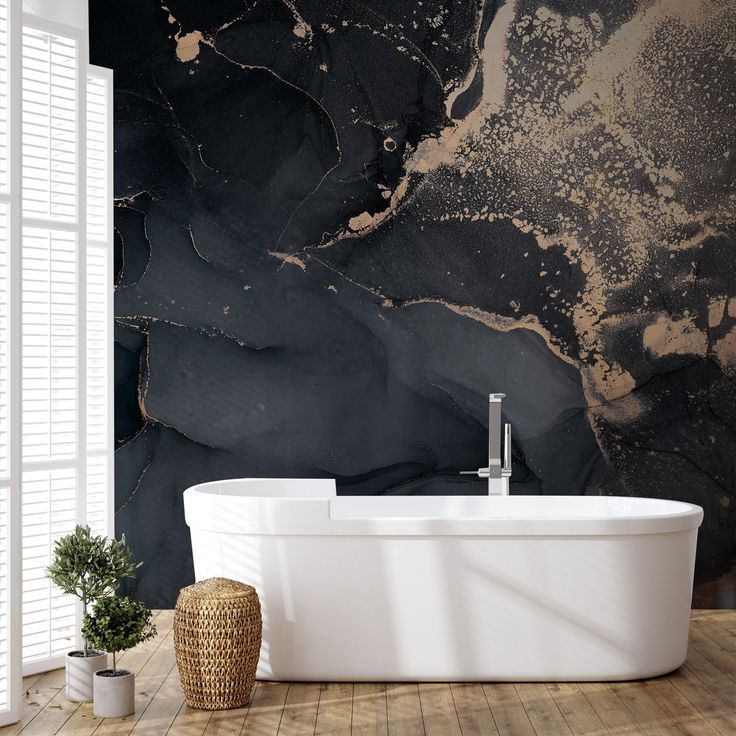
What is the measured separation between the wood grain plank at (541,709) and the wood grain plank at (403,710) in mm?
365

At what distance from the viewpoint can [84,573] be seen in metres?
3.14

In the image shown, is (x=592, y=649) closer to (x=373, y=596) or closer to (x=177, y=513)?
(x=373, y=596)

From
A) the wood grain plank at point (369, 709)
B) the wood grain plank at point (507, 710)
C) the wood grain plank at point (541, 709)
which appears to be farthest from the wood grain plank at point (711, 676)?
the wood grain plank at point (369, 709)

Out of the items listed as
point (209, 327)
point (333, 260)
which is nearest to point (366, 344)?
point (333, 260)

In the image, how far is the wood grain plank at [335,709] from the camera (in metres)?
2.88

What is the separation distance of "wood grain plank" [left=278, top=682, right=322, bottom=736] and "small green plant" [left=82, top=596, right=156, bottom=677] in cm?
56

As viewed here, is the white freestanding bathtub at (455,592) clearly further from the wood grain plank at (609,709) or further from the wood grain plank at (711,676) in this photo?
the wood grain plank at (711,676)

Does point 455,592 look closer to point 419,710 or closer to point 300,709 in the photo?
point 419,710

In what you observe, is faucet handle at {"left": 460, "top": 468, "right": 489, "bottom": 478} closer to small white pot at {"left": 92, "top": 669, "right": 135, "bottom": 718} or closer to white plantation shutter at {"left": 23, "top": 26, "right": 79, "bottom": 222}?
small white pot at {"left": 92, "top": 669, "right": 135, "bottom": 718}

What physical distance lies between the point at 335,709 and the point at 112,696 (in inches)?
29.0

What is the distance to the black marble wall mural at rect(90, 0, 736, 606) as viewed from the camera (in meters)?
4.37

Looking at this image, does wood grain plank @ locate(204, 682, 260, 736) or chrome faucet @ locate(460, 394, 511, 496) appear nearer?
wood grain plank @ locate(204, 682, 260, 736)

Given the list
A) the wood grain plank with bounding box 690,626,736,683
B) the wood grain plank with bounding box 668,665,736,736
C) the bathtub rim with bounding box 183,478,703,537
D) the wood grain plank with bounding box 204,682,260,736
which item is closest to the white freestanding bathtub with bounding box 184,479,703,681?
the bathtub rim with bounding box 183,478,703,537

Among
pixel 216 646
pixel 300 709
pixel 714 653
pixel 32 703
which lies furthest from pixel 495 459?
pixel 32 703
